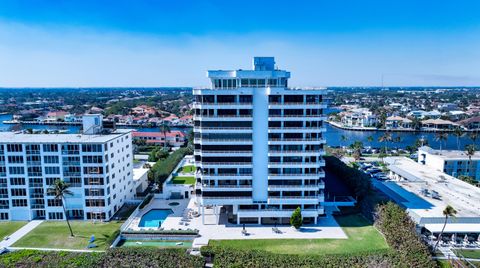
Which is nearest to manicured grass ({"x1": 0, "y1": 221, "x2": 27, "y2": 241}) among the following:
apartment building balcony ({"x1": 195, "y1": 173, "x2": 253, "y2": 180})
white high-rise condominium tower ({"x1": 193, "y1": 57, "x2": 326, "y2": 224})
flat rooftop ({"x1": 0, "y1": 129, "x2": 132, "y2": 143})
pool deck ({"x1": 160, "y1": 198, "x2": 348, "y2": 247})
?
flat rooftop ({"x1": 0, "y1": 129, "x2": 132, "y2": 143})

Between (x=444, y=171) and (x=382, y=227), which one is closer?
(x=382, y=227)

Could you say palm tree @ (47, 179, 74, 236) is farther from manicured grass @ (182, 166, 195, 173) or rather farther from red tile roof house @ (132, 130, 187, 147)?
red tile roof house @ (132, 130, 187, 147)

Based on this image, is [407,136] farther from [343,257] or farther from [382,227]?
[343,257]

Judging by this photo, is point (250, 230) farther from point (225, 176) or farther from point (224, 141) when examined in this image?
point (224, 141)

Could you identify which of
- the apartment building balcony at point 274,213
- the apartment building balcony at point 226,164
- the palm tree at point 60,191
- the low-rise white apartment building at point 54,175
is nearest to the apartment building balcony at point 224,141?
the apartment building balcony at point 226,164


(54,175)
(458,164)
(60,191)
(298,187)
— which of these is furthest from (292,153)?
(458,164)

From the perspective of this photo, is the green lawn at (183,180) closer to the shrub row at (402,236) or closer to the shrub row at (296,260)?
the shrub row at (296,260)

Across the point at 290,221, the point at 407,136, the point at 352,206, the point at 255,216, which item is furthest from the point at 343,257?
the point at 407,136
